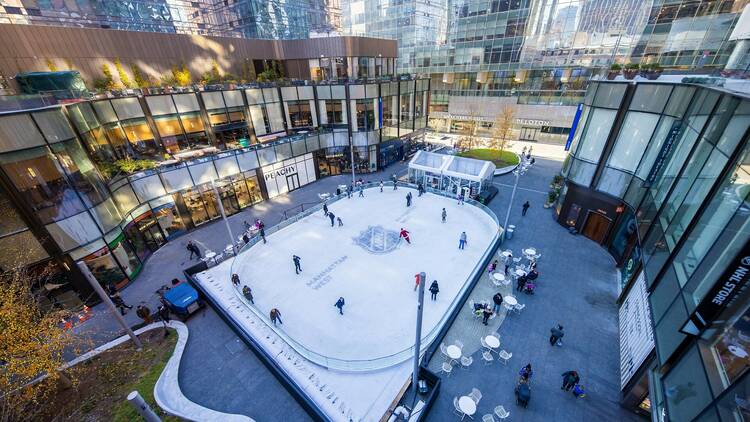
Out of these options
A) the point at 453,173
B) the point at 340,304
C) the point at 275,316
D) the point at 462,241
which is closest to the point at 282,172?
the point at 453,173

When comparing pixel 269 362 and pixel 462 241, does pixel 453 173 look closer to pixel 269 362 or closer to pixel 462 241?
pixel 462 241

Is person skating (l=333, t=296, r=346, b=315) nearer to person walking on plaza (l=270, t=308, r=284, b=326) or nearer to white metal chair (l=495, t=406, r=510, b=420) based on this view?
person walking on plaza (l=270, t=308, r=284, b=326)

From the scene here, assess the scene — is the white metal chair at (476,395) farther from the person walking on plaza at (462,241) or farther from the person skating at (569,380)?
the person walking on plaza at (462,241)

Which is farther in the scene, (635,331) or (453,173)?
(453,173)

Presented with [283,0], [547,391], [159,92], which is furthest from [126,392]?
[283,0]

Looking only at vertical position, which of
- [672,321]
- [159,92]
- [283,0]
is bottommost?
[672,321]

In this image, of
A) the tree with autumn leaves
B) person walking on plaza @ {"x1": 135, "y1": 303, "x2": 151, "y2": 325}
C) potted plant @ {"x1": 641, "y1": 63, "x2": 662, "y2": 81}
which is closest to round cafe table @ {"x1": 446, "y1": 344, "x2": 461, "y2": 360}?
the tree with autumn leaves

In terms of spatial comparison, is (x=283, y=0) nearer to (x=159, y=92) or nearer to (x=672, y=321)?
(x=159, y=92)
